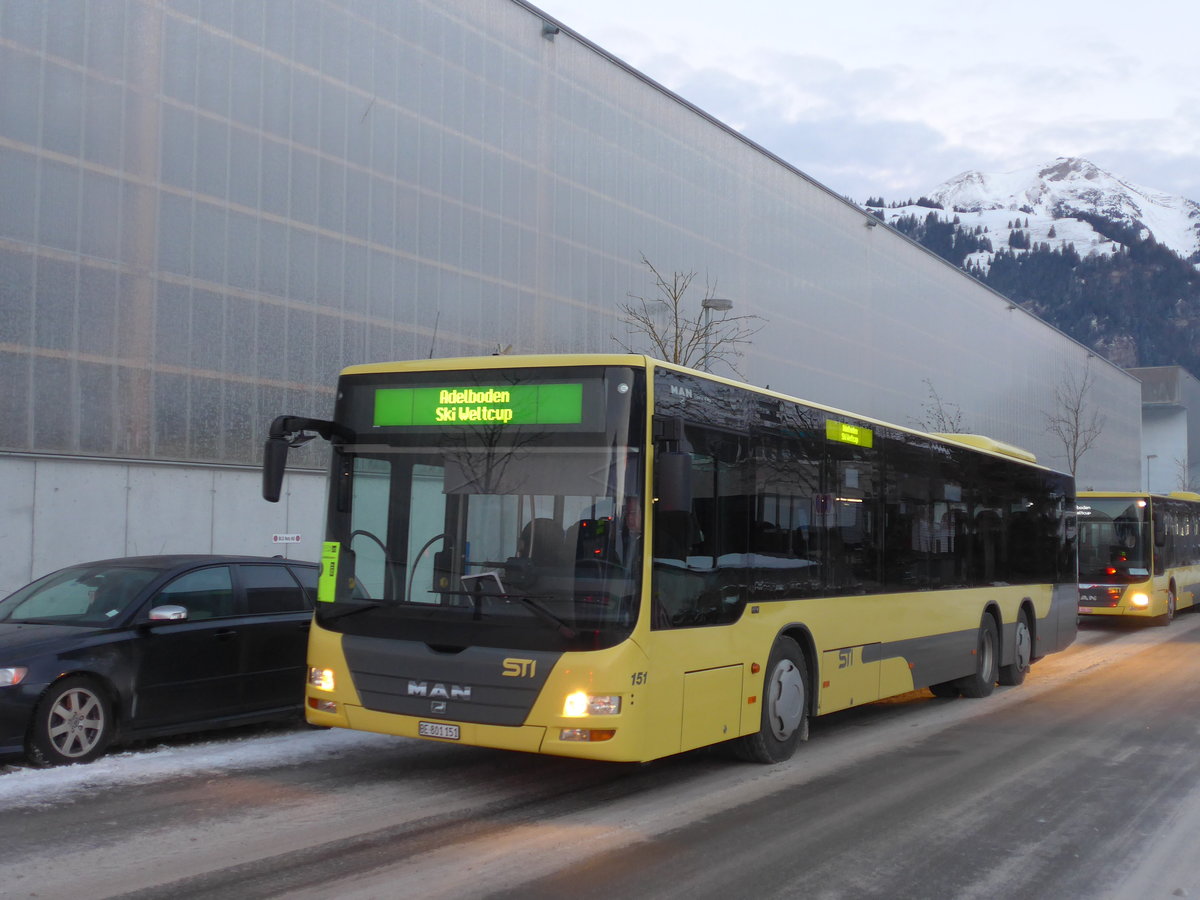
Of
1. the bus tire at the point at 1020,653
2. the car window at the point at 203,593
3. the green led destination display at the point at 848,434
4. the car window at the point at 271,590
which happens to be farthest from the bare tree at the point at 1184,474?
the car window at the point at 203,593

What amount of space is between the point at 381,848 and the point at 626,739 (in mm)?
1565

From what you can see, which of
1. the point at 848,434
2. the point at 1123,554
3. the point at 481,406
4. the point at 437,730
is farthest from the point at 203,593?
the point at 1123,554

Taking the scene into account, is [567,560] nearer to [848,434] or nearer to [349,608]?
[349,608]

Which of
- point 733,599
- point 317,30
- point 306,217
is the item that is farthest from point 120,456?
point 733,599

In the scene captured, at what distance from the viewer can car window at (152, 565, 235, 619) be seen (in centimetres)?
930

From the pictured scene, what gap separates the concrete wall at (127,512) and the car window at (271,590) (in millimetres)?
5286

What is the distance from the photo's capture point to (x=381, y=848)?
251 inches

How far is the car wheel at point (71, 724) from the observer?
26.4 ft

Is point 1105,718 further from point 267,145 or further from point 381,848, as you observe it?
point 267,145

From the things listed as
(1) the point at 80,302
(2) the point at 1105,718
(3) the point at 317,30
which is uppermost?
(3) the point at 317,30

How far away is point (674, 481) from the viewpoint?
7.11 m

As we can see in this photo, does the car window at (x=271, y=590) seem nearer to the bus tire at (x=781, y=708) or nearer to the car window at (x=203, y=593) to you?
the car window at (x=203, y=593)

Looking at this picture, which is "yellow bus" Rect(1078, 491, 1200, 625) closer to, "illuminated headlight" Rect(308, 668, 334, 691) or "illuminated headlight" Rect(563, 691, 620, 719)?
"illuminated headlight" Rect(563, 691, 620, 719)

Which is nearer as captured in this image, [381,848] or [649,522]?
[381,848]
